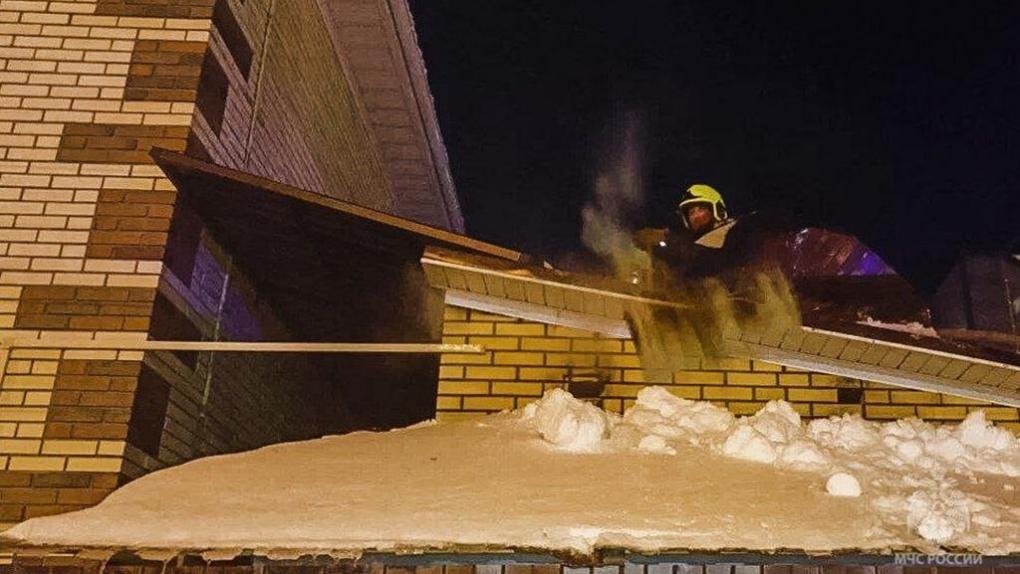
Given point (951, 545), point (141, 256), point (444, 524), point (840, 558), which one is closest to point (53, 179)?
point (141, 256)

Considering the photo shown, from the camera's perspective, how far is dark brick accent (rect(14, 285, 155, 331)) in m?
5.65

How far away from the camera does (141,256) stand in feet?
19.1

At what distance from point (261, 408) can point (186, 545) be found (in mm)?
4737

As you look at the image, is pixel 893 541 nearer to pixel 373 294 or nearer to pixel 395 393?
pixel 373 294

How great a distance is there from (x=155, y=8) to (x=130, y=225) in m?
1.81

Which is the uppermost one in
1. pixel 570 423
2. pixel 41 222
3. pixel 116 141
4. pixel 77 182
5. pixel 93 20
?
pixel 93 20

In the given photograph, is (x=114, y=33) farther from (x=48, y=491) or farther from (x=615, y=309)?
(x=615, y=309)

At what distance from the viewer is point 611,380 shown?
6.40m

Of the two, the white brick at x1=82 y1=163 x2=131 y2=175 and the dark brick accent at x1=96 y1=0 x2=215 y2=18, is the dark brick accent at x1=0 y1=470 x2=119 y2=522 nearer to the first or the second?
the white brick at x1=82 y1=163 x2=131 y2=175

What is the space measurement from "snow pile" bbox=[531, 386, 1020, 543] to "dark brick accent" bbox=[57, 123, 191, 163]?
3290mm

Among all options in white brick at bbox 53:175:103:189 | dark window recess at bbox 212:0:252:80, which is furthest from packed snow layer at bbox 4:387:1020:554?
dark window recess at bbox 212:0:252:80

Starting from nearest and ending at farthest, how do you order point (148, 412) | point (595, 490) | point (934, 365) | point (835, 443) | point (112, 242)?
point (595, 490)
point (835, 443)
point (148, 412)
point (112, 242)
point (934, 365)

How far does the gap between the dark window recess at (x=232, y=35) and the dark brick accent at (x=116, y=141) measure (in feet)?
3.46

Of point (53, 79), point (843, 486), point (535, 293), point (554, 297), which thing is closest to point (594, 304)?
point (554, 297)
